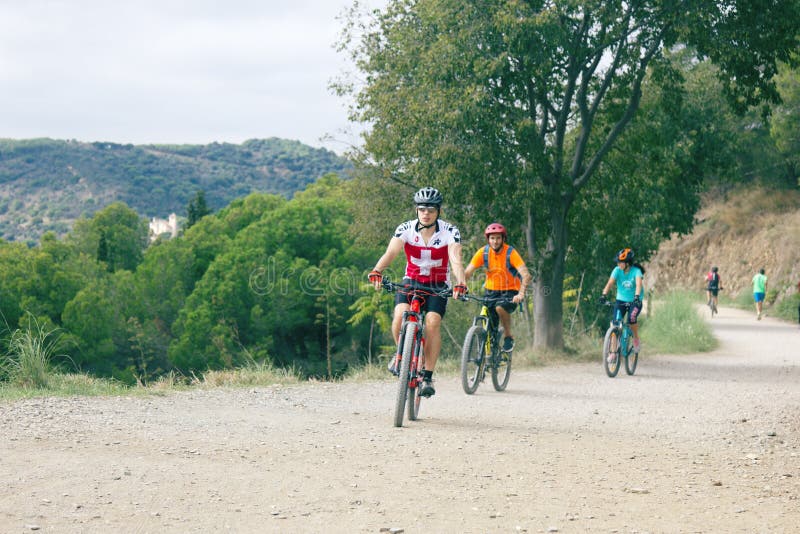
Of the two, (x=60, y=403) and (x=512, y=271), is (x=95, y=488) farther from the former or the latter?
(x=512, y=271)

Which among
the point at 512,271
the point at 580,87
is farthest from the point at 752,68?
the point at 512,271

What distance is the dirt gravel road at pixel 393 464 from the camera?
211 inches

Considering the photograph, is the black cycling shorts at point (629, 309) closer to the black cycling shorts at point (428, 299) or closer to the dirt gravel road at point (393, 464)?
the dirt gravel road at point (393, 464)

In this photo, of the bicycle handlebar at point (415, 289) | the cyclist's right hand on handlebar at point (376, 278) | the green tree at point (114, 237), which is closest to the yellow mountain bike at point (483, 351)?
the bicycle handlebar at point (415, 289)

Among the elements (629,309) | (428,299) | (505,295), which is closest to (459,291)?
(428,299)

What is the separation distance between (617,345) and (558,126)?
4538 mm

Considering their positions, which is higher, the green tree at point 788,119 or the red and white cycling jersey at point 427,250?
the green tree at point 788,119

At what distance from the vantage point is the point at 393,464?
6836 mm

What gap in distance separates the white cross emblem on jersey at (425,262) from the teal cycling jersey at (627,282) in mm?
5836

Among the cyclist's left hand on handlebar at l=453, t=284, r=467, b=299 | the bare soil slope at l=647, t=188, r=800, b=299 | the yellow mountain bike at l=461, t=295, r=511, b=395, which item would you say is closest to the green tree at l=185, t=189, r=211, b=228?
the bare soil slope at l=647, t=188, r=800, b=299

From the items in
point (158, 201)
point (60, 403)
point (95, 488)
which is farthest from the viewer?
point (158, 201)

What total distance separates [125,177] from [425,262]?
148863mm

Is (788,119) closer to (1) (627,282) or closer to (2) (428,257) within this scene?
(1) (627,282)

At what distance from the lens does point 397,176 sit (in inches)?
683
